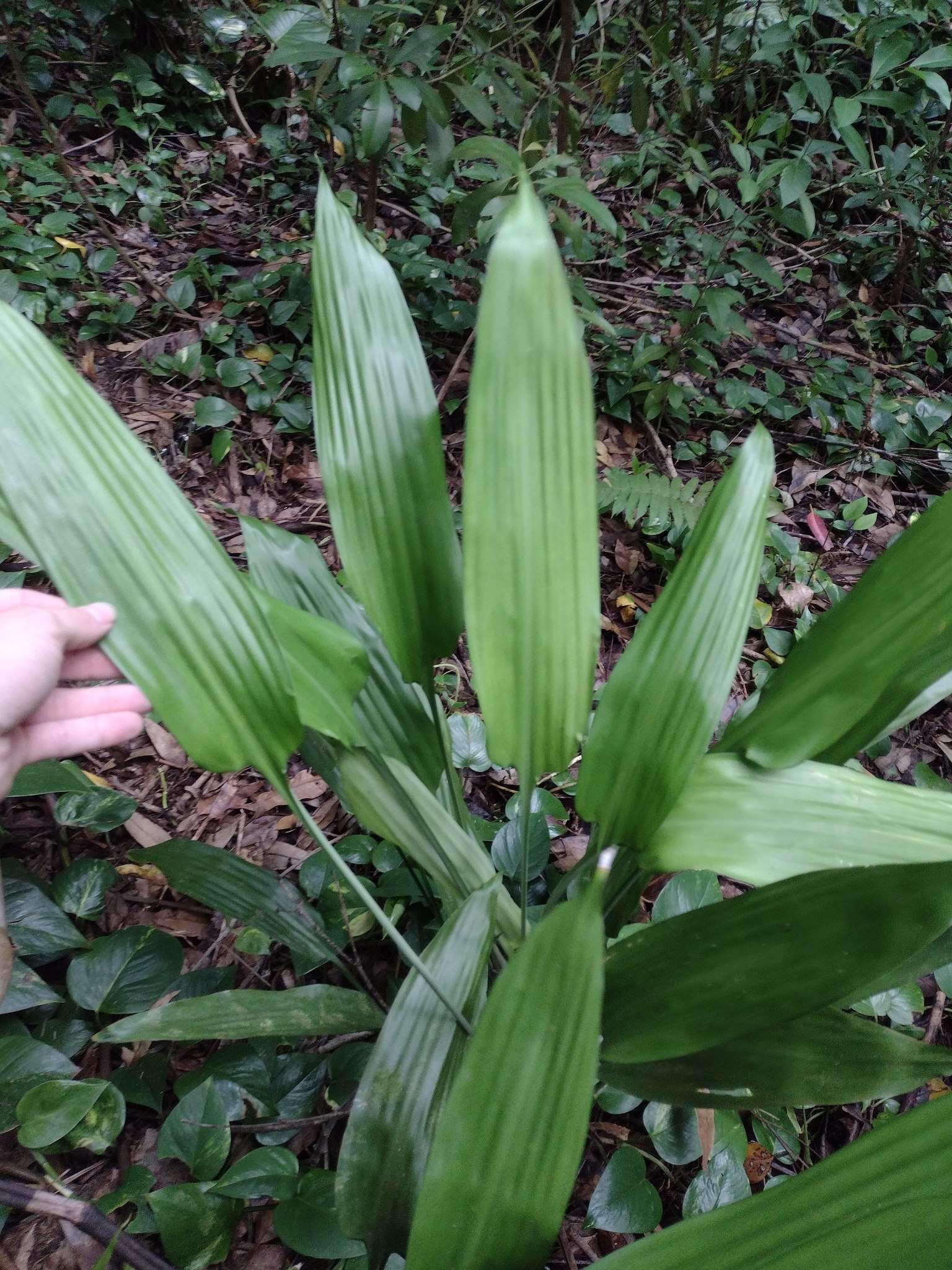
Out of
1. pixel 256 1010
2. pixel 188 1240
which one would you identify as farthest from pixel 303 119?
pixel 188 1240

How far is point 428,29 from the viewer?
1.22 m

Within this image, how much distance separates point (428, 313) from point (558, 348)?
1301 mm

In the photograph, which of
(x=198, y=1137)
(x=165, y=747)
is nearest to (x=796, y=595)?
(x=165, y=747)

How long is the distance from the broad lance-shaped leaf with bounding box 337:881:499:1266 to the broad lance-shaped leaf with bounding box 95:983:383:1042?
66 millimetres

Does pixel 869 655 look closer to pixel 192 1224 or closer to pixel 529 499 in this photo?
pixel 529 499

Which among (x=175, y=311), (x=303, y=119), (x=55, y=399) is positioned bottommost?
(x=175, y=311)

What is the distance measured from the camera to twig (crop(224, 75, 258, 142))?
222 cm

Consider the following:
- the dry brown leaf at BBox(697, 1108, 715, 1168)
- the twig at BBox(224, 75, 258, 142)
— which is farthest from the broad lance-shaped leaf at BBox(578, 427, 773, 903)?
the twig at BBox(224, 75, 258, 142)

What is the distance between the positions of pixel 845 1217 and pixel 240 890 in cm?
62

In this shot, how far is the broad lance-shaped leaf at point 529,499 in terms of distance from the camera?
536 mm

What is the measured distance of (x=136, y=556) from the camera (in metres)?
0.55

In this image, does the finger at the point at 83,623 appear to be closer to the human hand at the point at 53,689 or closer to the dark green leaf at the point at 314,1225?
the human hand at the point at 53,689

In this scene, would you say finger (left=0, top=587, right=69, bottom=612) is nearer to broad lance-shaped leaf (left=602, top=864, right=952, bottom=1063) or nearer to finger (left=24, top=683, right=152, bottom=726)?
finger (left=24, top=683, right=152, bottom=726)

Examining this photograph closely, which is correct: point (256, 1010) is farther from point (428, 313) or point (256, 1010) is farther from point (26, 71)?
point (26, 71)
